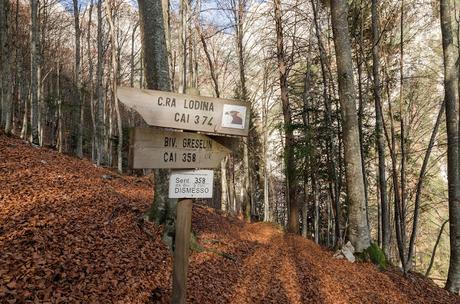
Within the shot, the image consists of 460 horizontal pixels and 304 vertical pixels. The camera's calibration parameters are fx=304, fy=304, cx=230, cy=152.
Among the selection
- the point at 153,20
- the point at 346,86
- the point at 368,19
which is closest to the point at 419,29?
the point at 368,19

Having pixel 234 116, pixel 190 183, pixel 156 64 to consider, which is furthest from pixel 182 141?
pixel 156 64

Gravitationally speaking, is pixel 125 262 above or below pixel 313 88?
below

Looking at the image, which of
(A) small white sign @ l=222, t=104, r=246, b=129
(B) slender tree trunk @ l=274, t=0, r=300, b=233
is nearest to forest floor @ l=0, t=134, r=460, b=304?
(A) small white sign @ l=222, t=104, r=246, b=129

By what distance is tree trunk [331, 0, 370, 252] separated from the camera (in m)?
6.78

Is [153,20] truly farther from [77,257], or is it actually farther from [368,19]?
[368,19]

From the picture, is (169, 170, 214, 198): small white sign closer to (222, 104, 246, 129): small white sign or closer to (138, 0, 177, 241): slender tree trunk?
(222, 104, 246, 129): small white sign

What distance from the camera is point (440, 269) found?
Answer: 25.3m

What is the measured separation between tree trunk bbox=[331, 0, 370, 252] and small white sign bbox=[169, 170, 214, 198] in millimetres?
4977

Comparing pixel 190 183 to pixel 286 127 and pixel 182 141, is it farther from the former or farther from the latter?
pixel 286 127

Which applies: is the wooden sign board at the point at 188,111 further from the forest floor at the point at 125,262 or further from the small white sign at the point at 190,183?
the forest floor at the point at 125,262

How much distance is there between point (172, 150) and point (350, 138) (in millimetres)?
5401

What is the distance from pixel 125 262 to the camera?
423cm

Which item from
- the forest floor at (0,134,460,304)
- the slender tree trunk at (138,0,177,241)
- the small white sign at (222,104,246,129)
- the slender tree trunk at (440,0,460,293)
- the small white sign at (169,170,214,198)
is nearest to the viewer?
the small white sign at (169,170,214,198)

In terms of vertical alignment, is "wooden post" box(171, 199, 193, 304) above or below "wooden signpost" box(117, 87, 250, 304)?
below
